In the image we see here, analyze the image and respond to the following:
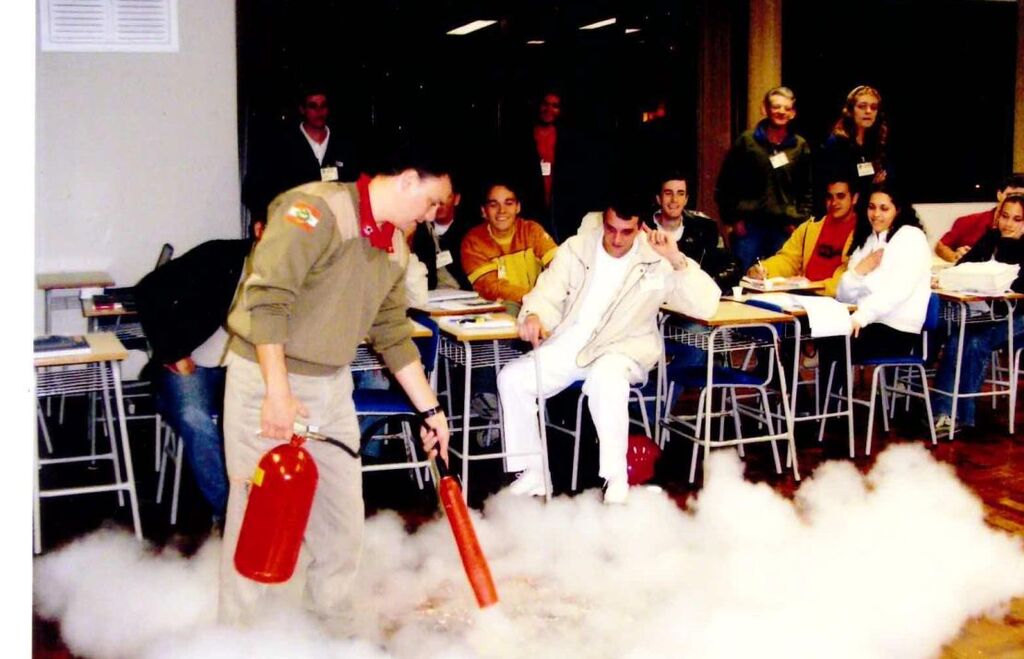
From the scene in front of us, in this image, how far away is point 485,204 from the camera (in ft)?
17.0

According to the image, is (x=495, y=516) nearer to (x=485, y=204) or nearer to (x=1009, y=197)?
(x=485, y=204)

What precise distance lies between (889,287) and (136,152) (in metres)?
3.75

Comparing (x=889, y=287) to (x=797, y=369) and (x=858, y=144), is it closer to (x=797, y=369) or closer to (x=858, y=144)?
(x=797, y=369)

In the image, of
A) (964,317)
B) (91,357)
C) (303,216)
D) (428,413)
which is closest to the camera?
(303,216)

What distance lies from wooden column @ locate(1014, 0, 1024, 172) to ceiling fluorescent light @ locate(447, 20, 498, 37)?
457 cm

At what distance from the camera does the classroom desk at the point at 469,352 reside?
4070mm

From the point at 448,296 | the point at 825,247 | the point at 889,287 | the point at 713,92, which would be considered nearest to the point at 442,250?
the point at 448,296

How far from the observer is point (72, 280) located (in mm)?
5176

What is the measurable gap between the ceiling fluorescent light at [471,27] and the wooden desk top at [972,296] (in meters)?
6.17

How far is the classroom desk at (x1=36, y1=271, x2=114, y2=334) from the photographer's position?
5.05 meters

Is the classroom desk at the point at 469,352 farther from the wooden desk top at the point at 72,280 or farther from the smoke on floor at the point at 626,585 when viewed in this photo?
the wooden desk top at the point at 72,280

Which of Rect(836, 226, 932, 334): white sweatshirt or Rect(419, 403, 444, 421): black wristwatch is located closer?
Rect(419, 403, 444, 421): black wristwatch

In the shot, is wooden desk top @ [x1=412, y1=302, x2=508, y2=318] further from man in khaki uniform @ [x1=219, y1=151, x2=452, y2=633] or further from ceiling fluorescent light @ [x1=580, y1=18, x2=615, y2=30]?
ceiling fluorescent light @ [x1=580, y1=18, x2=615, y2=30]

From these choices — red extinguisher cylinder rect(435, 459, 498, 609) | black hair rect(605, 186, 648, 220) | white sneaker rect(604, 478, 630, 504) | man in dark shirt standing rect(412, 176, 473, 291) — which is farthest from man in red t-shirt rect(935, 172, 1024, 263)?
red extinguisher cylinder rect(435, 459, 498, 609)
